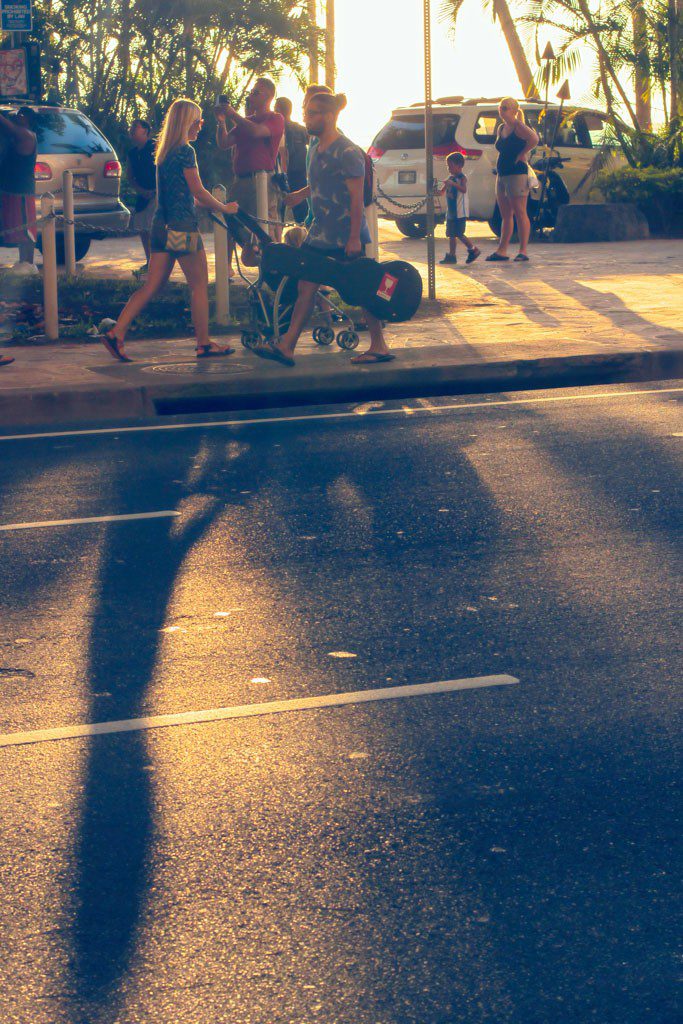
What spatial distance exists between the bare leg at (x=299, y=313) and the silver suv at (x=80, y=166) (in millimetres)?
7785

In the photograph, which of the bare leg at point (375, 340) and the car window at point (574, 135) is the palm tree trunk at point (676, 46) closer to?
the car window at point (574, 135)

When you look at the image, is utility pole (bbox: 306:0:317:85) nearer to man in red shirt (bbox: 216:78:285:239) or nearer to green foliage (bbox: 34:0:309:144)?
green foliage (bbox: 34:0:309:144)

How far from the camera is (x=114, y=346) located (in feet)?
36.8

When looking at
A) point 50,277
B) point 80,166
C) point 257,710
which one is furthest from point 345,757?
point 80,166

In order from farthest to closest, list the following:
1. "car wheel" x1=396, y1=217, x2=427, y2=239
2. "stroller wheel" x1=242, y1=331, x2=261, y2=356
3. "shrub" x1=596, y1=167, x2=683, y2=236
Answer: "car wheel" x1=396, y1=217, x2=427, y2=239
"shrub" x1=596, y1=167, x2=683, y2=236
"stroller wheel" x1=242, y1=331, x2=261, y2=356

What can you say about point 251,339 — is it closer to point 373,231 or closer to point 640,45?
point 373,231

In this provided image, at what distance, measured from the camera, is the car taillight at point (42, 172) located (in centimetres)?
1806

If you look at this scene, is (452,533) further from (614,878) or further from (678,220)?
(678,220)

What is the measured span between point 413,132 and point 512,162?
6575 mm

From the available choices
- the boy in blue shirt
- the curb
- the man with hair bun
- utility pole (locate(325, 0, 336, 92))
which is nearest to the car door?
the boy in blue shirt

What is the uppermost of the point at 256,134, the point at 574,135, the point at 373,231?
the point at 574,135

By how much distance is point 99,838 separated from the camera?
3.84m

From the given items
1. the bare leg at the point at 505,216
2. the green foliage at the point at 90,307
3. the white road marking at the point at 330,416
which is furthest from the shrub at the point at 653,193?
the white road marking at the point at 330,416

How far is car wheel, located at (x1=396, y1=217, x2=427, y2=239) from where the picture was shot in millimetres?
24016
